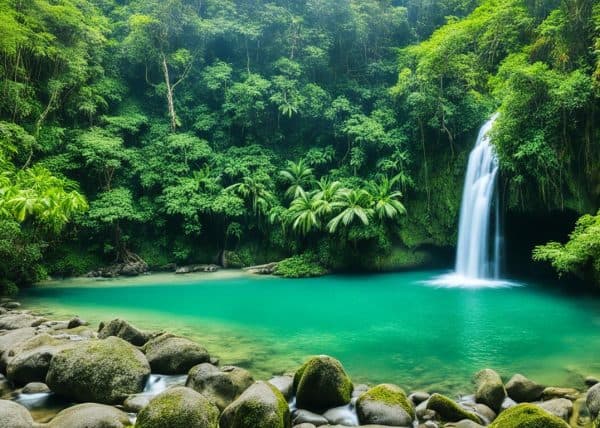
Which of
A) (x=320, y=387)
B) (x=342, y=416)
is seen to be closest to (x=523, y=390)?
(x=342, y=416)

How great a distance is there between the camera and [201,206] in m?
21.3

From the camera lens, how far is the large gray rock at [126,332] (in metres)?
9.10

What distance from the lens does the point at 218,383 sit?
6.53m

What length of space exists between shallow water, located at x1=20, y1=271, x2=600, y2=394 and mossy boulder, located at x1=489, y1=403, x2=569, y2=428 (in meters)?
2.29

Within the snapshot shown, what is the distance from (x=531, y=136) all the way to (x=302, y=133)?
1246 cm

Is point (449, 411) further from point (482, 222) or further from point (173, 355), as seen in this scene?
point (482, 222)

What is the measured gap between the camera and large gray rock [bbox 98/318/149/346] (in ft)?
29.9

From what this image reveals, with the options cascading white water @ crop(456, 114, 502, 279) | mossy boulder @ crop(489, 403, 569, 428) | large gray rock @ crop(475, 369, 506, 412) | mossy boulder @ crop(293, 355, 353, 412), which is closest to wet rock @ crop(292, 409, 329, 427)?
mossy boulder @ crop(293, 355, 353, 412)

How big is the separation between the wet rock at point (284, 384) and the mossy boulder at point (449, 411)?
193cm

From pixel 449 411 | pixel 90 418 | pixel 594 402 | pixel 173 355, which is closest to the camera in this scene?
pixel 90 418

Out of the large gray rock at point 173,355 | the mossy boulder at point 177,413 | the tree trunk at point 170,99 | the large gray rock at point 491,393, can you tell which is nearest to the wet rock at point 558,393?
the large gray rock at point 491,393

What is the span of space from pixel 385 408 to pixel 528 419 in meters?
1.77

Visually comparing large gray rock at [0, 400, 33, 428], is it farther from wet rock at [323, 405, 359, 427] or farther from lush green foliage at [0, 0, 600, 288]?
lush green foliage at [0, 0, 600, 288]

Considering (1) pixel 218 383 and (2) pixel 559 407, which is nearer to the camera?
(2) pixel 559 407
